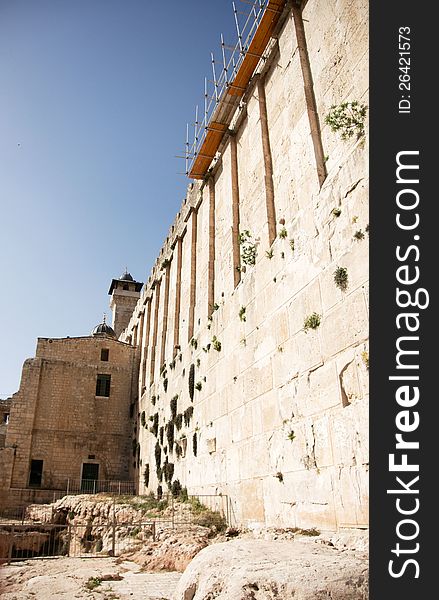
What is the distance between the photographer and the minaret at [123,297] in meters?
50.5

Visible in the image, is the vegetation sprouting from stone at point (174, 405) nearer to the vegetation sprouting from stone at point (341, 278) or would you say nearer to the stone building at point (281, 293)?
the stone building at point (281, 293)

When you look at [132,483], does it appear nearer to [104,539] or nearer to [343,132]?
[104,539]

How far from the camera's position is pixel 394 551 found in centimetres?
356

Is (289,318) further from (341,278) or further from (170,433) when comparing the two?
(170,433)

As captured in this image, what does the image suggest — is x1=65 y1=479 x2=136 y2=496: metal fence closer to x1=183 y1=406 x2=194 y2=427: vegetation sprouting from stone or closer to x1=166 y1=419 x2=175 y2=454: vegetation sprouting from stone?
x1=166 y1=419 x2=175 y2=454: vegetation sprouting from stone

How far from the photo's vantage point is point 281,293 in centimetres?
1074

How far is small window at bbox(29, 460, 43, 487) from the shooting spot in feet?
80.3

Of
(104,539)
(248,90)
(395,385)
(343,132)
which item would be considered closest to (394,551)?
(395,385)

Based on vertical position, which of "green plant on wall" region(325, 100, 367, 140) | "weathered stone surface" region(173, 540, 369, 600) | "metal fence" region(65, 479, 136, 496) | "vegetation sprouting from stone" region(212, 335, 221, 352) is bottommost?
"metal fence" region(65, 479, 136, 496)

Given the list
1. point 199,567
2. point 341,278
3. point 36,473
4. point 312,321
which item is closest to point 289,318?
point 312,321

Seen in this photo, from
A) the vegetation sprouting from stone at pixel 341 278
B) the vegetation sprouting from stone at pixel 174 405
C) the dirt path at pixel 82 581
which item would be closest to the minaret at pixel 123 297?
the vegetation sprouting from stone at pixel 174 405

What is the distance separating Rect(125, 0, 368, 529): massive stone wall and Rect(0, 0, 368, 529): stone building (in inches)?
1.4

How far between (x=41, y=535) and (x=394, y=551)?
16.9 m

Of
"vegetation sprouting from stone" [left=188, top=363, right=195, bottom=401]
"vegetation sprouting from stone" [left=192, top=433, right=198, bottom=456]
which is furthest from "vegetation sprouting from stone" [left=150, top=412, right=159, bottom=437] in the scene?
"vegetation sprouting from stone" [left=192, top=433, right=198, bottom=456]
